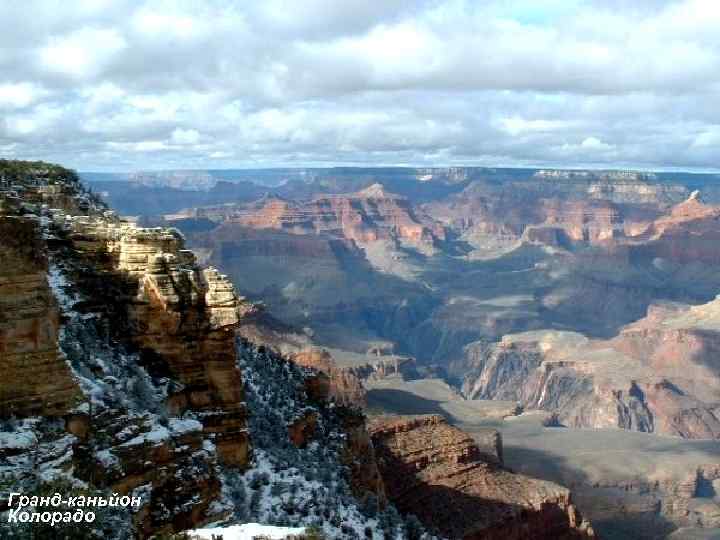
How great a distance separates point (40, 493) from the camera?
13.6 meters

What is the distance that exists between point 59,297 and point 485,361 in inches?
7147

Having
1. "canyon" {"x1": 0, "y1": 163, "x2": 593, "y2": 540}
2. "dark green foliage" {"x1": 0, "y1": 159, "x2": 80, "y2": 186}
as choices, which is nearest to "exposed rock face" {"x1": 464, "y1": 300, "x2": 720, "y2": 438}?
"canyon" {"x1": 0, "y1": 163, "x2": 593, "y2": 540}

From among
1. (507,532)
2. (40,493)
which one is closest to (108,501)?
(40,493)

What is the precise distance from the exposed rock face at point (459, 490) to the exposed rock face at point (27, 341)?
24.4m

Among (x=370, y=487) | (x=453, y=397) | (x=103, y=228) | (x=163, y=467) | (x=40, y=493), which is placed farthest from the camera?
(x=453, y=397)

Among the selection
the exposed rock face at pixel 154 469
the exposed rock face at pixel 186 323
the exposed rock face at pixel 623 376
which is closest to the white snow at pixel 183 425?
the exposed rock face at pixel 154 469

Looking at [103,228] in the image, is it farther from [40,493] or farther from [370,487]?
[370,487]

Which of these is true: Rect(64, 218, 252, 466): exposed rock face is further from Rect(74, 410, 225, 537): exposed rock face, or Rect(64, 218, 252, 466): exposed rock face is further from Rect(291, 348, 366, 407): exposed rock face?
Rect(291, 348, 366, 407): exposed rock face

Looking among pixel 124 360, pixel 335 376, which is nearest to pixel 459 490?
pixel 124 360

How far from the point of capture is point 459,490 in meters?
42.1

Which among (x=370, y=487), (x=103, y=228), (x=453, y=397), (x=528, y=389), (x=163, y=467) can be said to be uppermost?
(x=103, y=228)

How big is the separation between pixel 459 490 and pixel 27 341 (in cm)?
3064

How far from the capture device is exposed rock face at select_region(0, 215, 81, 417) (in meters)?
15.2

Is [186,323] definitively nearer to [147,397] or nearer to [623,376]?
[147,397]
